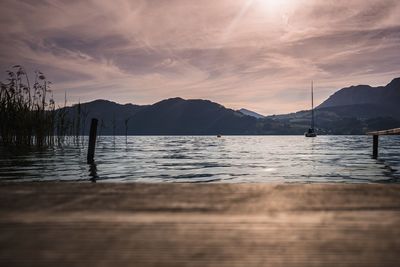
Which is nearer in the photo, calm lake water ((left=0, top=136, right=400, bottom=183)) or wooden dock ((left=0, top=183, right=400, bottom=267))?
wooden dock ((left=0, top=183, right=400, bottom=267))

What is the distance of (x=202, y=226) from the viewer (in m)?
1.73

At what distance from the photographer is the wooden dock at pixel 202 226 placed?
1.33 m

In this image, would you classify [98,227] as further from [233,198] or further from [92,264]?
[233,198]

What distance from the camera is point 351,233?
161cm

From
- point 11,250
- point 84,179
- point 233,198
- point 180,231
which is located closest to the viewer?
point 11,250

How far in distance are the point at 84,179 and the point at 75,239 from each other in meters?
11.5

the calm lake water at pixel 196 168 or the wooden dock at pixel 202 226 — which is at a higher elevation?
the wooden dock at pixel 202 226

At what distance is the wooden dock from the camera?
133 cm

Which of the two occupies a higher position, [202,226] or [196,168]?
[202,226]

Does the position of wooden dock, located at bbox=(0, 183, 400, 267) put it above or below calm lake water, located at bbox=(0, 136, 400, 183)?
above

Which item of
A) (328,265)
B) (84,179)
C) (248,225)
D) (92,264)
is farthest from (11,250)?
(84,179)

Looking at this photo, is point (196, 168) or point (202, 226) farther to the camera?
point (196, 168)

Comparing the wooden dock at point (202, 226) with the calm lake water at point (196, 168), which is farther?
the calm lake water at point (196, 168)

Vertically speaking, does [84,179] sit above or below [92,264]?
below
